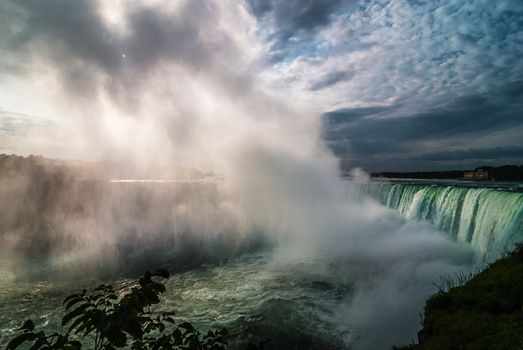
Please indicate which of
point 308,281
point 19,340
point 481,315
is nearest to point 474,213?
point 308,281

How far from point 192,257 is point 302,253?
1037 centimetres

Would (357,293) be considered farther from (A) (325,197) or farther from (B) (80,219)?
(B) (80,219)

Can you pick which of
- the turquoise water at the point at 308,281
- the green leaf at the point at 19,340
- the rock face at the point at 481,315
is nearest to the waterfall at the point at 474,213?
the turquoise water at the point at 308,281

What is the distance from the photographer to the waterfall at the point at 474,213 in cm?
1702

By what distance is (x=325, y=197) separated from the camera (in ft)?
147

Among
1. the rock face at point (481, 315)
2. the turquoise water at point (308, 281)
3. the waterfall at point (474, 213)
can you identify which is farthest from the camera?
the waterfall at point (474, 213)

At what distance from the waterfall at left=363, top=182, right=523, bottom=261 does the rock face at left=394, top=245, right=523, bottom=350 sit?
807cm

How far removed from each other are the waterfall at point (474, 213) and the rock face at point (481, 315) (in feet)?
26.5

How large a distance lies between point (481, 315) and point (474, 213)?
700 inches

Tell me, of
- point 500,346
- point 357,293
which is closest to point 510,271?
point 500,346

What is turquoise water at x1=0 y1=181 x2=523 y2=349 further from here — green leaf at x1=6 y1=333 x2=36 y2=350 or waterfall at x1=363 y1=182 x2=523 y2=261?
green leaf at x1=6 y1=333 x2=36 y2=350

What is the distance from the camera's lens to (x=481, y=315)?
24.2 ft

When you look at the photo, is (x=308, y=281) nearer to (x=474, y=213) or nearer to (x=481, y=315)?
(x=481, y=315)

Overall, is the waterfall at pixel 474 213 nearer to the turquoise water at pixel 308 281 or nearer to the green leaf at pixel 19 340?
the turquoise water at pixel 308 281
